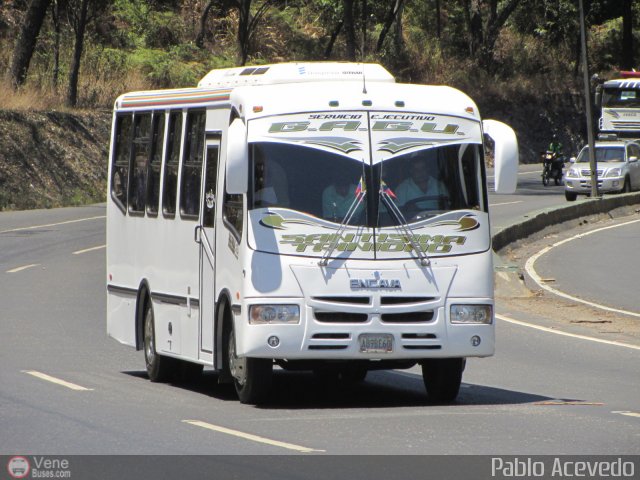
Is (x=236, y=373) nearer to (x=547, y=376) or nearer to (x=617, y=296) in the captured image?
(x=547, y=376)

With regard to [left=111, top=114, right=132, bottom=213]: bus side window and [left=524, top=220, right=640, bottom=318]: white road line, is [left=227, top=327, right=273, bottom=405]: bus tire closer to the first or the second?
[left=111, top=114, right=132, bottom=213]: bus side window

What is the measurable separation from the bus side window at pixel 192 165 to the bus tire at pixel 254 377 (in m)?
1.69

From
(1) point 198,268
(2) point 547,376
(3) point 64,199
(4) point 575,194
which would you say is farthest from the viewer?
(4) point 575,194

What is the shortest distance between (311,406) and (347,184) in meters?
1.88

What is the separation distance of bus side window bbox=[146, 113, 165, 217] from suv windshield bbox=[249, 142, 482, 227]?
2.59m

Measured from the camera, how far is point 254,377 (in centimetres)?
1165

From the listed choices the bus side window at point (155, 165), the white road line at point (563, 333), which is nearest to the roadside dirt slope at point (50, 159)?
the white road line at point (563, 333)

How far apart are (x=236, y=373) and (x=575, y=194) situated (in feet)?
115

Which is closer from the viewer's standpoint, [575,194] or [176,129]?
[176,129]

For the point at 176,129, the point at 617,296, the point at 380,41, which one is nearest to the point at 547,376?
the point at 176,129

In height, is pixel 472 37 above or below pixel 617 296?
above

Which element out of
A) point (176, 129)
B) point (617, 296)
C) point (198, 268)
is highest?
point (176, 129)

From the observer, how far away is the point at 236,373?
39.2 ft

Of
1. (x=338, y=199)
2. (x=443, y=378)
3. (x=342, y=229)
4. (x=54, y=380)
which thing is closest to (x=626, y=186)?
(x=54, y=380)
